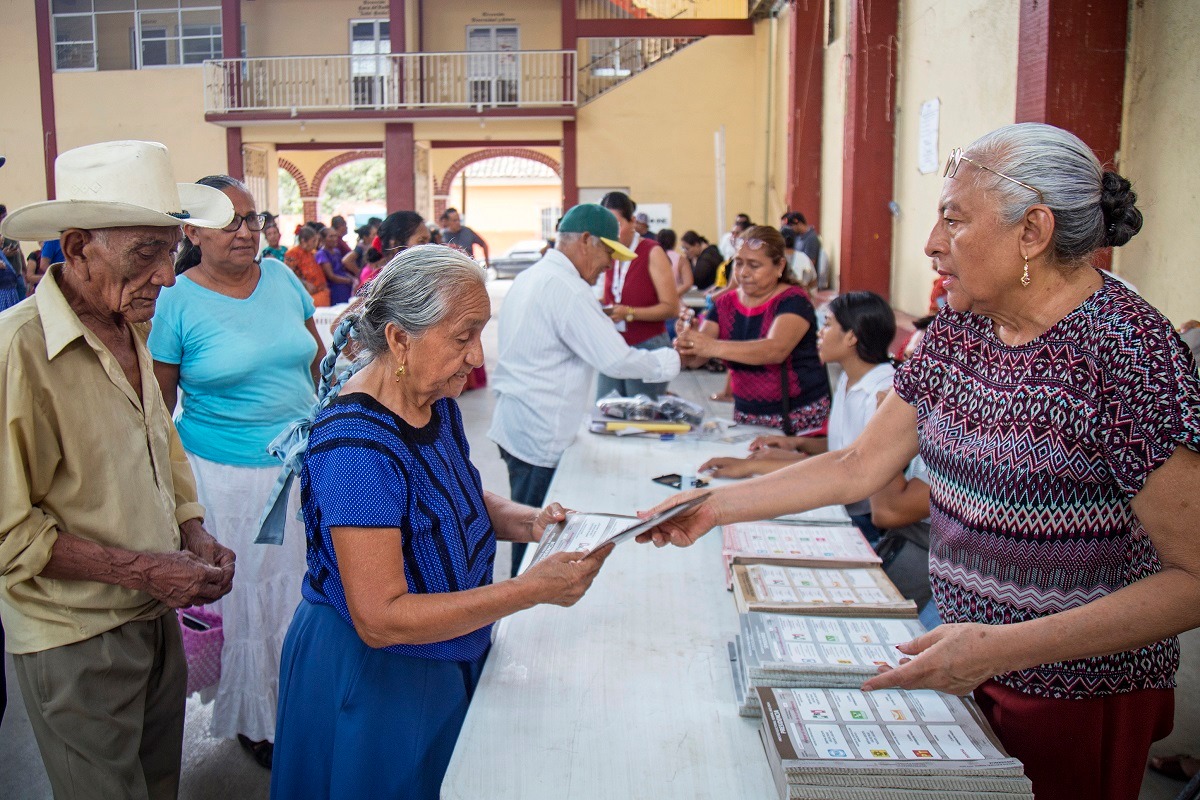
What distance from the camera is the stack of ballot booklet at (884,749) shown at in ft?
4.63

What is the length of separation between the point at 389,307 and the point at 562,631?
818mm

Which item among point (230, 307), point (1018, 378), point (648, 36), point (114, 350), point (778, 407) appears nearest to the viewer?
point (1018, 378)

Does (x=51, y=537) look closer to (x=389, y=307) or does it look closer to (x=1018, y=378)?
(x=389, y=307)

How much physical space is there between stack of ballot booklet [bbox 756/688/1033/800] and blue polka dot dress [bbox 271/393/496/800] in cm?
62

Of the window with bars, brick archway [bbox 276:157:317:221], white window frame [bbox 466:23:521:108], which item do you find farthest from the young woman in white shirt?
brick archway [bbox 276:157:317:221]

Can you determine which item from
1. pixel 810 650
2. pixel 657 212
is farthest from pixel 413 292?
pixel 657 212

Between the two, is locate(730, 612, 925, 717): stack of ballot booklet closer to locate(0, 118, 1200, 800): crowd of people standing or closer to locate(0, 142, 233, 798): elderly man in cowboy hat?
locate(0, 118, 1200, 800): crowd of people standing

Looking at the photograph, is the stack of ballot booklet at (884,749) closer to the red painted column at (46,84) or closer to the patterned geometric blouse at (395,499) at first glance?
the patterned geometric blouse at (395,499)

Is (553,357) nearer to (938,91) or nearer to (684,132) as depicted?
(938,91)

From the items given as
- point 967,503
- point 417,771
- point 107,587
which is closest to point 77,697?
point 107,587

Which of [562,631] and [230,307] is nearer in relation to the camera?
[562,631]

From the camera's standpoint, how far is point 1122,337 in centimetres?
148

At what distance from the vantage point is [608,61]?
57.1 ft

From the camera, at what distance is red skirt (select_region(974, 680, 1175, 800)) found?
5.40 feet
